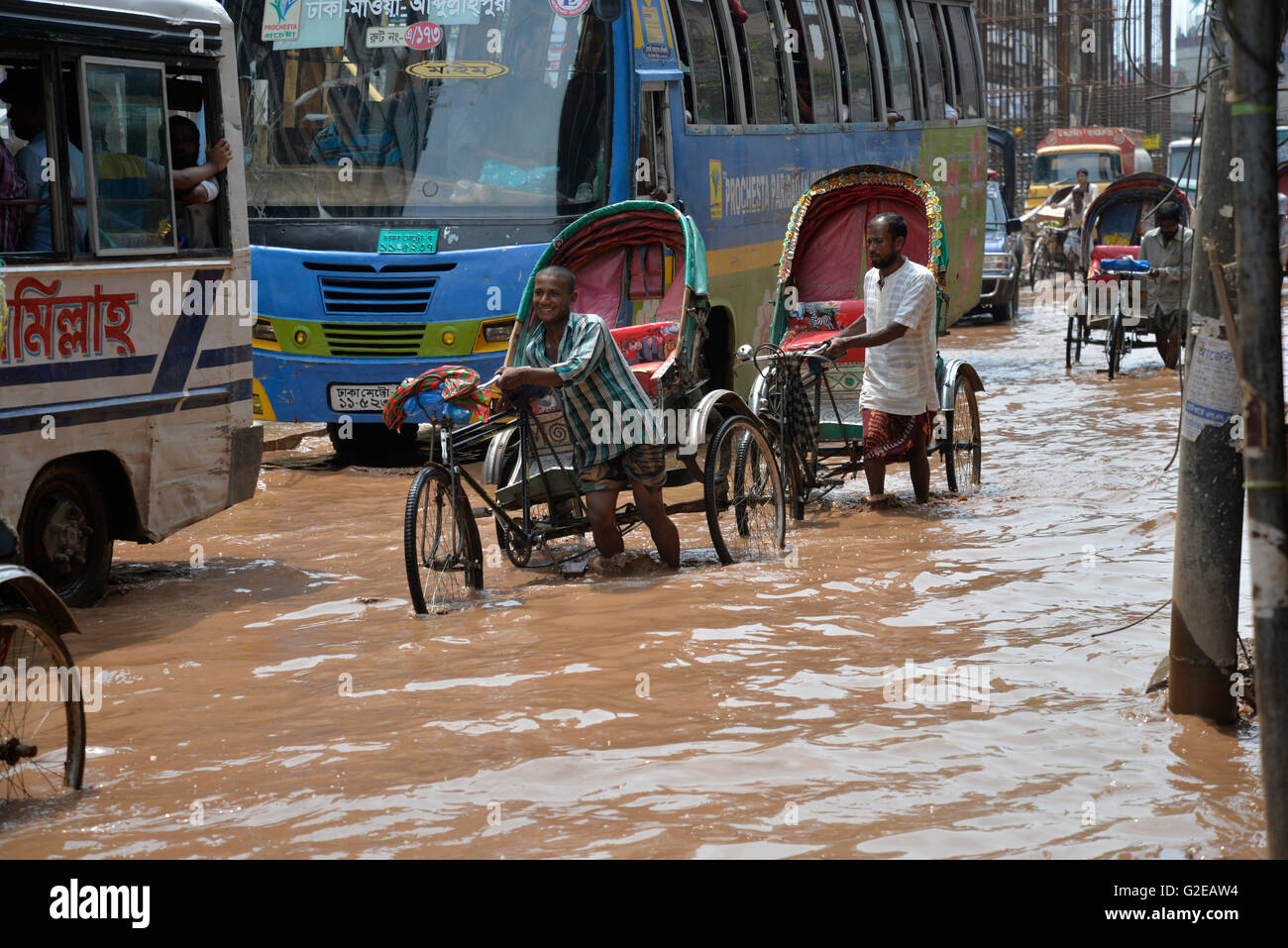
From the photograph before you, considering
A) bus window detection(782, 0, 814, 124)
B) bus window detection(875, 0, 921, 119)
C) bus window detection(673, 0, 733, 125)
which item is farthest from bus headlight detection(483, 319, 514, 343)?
bus window detection(875, 0, 921, 119)

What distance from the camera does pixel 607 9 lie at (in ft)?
33.8

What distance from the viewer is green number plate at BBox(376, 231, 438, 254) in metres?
10.7

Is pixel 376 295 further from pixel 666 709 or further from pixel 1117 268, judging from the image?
pixel 1117 268

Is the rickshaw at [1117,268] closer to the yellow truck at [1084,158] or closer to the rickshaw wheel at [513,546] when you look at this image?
the rickshaw wheel at [513,546]

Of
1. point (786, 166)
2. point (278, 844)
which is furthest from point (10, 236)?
point (786, 166)

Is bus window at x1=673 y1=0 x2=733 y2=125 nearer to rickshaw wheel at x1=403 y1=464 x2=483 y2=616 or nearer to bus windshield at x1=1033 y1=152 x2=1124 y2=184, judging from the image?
rickshaw wheel at x1=403 y1=464 x2=483 y2=616

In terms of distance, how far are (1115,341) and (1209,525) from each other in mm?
11451

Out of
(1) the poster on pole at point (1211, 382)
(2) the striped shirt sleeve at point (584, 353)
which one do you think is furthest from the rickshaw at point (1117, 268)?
(1) the poster on pole at point (1211, 382)

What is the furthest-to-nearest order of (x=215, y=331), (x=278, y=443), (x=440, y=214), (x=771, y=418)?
(x=278, y=443) < (x=440, y=214) < (x=771, y=418) < (x=215, y=331)

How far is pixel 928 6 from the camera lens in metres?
17.1

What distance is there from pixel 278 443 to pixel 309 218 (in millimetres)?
2527

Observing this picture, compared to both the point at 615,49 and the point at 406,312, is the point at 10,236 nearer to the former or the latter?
the point at 406,312

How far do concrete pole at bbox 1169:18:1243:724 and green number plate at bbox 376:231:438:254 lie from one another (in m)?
6.50

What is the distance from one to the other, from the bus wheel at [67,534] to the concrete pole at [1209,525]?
4.95m
